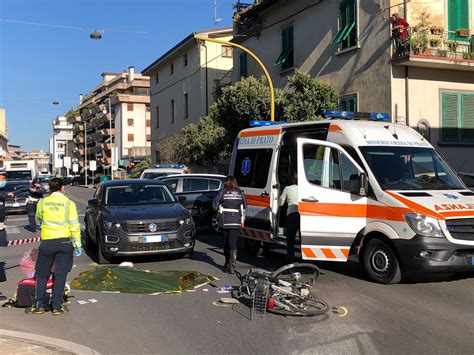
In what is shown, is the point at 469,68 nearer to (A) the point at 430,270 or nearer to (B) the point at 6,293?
(A) the point at 430,270

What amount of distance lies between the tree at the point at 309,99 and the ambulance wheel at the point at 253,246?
10.0 m

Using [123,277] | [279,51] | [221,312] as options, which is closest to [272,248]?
[123,277]

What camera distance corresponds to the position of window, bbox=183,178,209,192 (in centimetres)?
1510

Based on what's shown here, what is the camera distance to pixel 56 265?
6.36 metres

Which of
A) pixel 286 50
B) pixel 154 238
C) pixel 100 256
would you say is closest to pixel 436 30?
pixel 286 50

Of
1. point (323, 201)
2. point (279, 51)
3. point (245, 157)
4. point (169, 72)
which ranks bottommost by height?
point (323, 201)

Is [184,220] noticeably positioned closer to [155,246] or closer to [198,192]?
[155,246]

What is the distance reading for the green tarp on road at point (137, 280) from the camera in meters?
7.64

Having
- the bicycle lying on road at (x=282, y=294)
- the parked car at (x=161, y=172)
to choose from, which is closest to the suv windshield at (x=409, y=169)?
the bicycle lying on road at (x=282, y=294)

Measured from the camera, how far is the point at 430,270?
728cm

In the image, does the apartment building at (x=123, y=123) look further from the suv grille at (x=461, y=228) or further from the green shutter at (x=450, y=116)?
the suv grille at (x=461, y=228)

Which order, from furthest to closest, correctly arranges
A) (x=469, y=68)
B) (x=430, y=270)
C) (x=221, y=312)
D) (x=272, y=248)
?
(x=469, y=68) → (x=272, y=248) → (x=430, y=270) → (x=221, y=312)

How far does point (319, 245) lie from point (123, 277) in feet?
10.4

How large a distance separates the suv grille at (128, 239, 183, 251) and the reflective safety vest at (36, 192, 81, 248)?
2973 mm
